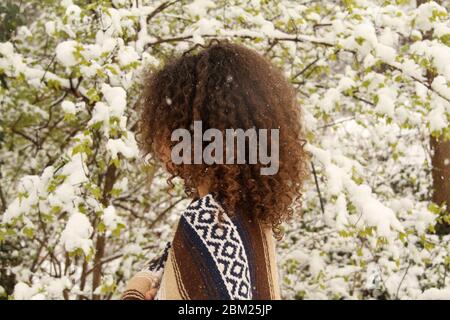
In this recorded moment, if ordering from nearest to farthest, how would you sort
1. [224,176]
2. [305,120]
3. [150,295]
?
[224,176] < [150,295] < [305,120]

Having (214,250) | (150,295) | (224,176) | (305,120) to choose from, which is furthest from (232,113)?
(305,120)

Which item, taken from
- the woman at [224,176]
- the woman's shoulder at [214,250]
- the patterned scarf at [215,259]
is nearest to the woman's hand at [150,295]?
the woman at [224,176]

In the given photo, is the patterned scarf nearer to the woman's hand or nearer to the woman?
the woman

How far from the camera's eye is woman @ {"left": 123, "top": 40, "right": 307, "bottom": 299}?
4.26 feet

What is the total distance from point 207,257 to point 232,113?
0.40 meters

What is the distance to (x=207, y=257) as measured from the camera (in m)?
1.29

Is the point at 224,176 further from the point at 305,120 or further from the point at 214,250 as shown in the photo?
the point at 305,120

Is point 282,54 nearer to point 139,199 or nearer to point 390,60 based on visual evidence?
point 390,60

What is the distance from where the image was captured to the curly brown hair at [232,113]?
1.42 meters

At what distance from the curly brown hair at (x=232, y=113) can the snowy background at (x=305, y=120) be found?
0.78 m

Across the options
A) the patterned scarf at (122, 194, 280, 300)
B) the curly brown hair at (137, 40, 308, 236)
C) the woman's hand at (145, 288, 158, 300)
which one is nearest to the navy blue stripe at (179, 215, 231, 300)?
the patterned scarf at (122, 194, 280, 300)

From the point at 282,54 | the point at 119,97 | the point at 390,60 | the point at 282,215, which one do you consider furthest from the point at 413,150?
the point at 282,215

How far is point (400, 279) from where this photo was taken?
4.59 m

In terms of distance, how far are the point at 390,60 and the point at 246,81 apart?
6.62ft
